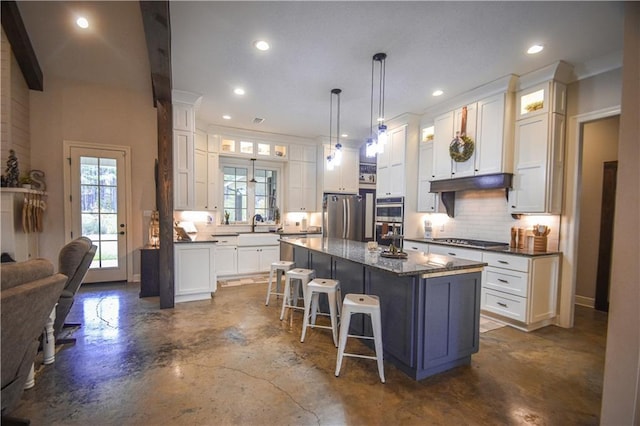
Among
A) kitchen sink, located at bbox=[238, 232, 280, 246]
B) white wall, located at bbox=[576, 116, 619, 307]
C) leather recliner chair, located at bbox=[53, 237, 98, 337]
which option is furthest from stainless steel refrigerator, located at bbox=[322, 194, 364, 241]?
leather recliner chair, located at bbox=[53, 237, 98, 337]

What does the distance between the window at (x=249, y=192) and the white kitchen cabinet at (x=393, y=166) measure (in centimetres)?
238

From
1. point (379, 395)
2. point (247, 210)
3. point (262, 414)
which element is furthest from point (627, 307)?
point (247, 210)

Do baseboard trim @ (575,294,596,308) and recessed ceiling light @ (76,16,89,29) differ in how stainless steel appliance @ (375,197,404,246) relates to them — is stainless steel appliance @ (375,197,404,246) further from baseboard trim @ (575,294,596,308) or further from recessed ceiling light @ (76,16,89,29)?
recessed ceiling light @ (76,16,89,29)

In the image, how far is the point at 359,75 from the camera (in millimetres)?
3465

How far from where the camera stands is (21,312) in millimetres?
1420

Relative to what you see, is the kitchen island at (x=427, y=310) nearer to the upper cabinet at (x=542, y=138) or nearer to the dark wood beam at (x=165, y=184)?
the upper cabinet at (x=542, y=138)

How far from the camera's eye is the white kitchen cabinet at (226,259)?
5.29 m

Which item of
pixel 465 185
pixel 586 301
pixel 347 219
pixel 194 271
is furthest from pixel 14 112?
pixel 586 301

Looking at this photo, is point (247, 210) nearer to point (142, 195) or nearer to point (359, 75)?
point (142, 195)

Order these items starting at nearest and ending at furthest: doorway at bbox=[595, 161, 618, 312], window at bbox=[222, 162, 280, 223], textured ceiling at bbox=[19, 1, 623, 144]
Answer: textured ceiling at bbox=[19, 1, 623, 144] < doorway at bbox=[595, 161, 618, 312] < window at bbox=[222, 162, 280, 223]

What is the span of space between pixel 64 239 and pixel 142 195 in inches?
51.0

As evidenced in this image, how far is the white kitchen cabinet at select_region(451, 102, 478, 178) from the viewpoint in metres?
3.93

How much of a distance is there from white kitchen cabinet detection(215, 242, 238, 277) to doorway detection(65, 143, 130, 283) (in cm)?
154

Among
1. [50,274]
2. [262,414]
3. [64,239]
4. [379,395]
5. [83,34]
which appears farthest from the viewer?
[64,239]
